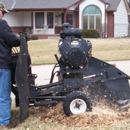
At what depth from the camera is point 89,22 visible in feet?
118

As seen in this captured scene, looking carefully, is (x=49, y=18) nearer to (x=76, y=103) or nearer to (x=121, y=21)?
(x=121, y=21)

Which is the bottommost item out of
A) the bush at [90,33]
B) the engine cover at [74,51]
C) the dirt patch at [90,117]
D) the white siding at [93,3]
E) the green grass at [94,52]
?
the dirt patch at [90,117]

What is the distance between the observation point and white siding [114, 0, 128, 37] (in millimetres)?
38344

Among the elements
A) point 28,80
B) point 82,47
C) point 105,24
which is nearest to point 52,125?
point 28,80

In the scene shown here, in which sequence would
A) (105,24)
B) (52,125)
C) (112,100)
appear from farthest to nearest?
(105,24), (112,100), (52,125)

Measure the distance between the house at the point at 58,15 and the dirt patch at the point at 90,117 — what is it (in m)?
28.5

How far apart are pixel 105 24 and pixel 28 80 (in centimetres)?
2945

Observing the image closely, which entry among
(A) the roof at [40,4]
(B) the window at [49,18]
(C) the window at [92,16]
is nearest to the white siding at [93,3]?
(C) the window at [92,16]

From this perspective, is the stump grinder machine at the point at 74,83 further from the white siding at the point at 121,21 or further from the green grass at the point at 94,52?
the white siding at the point at 121,21

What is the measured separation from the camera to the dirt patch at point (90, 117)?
5.66m

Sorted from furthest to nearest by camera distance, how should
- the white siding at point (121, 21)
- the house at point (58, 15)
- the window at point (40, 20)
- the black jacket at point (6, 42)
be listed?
the white siding at point (121, 21)
the window at point (40, 20)
the house at point (58, 15)
the black jacket at point (6, 42)

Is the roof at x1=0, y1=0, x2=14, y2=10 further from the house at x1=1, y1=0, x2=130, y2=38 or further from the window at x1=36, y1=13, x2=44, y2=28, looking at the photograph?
the window at x1=36, y1=13, x2=44, y2=28

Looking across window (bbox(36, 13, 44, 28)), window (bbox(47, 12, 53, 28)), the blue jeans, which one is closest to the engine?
the blue jeans

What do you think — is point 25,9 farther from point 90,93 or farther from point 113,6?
point 90,93
